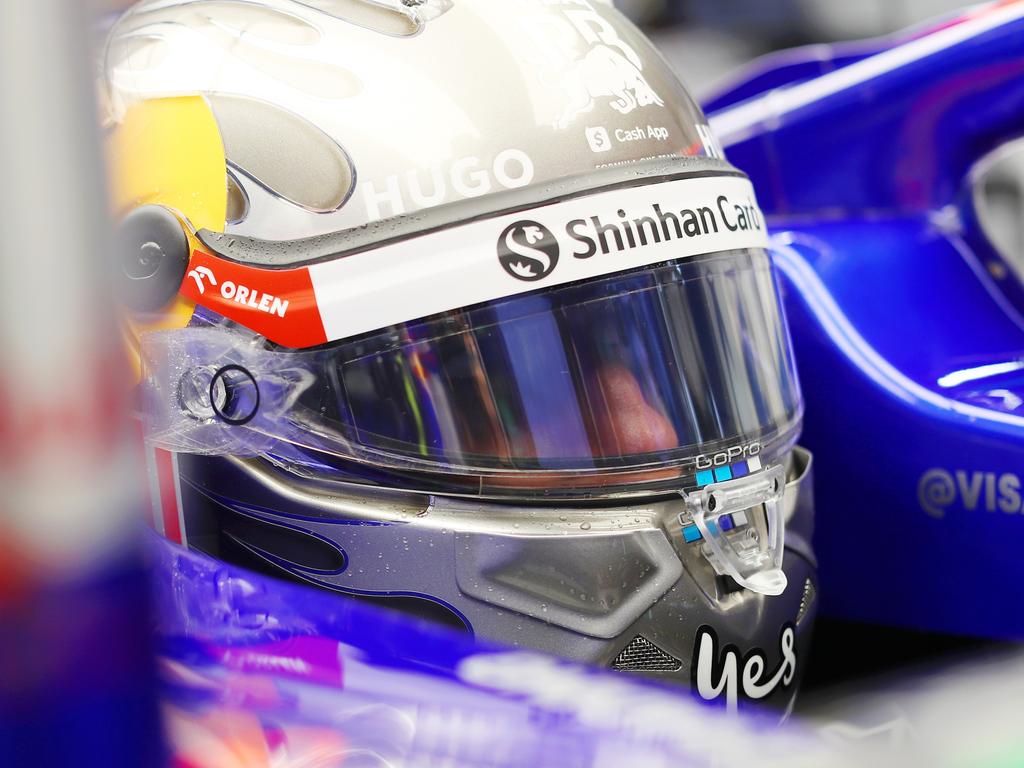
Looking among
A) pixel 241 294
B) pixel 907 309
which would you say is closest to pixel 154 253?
pixel 241 294

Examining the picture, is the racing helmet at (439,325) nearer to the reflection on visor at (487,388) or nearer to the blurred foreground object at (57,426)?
the reflection on visor at (487,388)

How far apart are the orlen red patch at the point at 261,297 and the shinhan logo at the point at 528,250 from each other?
0.39 ft

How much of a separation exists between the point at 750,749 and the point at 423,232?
0.40 m

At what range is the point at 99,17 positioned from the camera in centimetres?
23

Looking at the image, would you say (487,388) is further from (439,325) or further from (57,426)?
(57,426)

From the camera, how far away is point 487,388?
693 mm

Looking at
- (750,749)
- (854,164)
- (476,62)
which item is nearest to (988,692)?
(750,749)

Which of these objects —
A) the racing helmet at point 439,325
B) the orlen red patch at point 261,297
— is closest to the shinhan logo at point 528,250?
the racing helmet at point 439,325

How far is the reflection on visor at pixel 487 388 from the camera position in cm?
69

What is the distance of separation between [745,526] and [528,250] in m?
0.25

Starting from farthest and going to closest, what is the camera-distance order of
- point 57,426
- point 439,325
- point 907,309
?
1. point 907,309
2. point 439,325
3. point 57,426

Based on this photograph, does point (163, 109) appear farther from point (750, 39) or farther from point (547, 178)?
point (750, 39)

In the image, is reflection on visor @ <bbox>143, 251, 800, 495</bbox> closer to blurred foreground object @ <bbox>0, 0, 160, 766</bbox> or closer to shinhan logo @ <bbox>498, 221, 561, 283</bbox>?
shinhan logo @ <bbox>498, 221, 561, 283</bbox>

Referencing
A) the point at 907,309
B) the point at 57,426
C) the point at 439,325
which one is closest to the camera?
the point at 57,426
